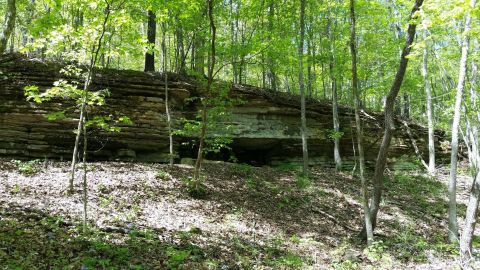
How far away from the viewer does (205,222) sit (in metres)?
8.38

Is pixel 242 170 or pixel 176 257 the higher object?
pixel 242 170

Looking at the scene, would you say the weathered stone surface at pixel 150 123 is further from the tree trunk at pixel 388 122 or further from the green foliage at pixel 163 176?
the tree trunk at pixel 388 122

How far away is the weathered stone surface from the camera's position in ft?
39.2

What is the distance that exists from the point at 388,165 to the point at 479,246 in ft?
29.2

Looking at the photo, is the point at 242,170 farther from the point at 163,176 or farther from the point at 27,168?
the point at 27,168

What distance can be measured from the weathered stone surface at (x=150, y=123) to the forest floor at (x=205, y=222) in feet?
5.77

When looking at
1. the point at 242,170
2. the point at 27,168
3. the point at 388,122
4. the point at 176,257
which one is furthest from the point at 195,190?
the point at 388,122

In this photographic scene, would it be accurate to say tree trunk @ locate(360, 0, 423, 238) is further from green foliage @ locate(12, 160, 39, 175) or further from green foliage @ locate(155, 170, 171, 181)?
green foliage @ locate(12, 160, 39, 175)

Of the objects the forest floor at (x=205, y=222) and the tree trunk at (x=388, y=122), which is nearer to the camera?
the forest floor at (x=205, y=222)

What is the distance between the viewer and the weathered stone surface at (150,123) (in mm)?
11953

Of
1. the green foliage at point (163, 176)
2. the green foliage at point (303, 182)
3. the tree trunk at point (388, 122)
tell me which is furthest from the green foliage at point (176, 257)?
the green foliage at point (303, 182)

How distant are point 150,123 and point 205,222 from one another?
631 cm

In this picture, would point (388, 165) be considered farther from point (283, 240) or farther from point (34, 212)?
point (34, 212)

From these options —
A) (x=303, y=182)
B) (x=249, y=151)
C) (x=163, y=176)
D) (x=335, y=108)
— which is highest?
(x=335, y=108)
